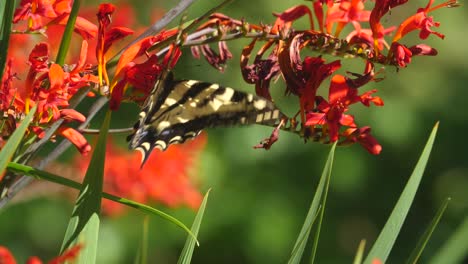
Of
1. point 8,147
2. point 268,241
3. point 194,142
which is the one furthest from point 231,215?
point 8,147

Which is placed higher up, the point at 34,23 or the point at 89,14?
the point at 34,23

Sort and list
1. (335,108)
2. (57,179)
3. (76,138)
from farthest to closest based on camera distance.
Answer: (335,108)
(76,138)
(57,179)

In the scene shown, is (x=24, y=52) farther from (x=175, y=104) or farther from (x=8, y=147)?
(x=8, y=147)

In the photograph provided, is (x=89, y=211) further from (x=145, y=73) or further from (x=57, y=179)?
(x=145, y=73)

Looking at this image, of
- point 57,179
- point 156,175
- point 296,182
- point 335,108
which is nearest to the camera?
point 57,179

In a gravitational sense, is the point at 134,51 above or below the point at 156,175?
above

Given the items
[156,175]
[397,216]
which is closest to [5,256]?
[397,216]

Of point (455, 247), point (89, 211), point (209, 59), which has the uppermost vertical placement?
point (209, 59)

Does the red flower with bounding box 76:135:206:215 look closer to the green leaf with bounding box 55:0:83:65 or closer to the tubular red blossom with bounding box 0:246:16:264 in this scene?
the green leaf with bounding box 55:0:83:65
